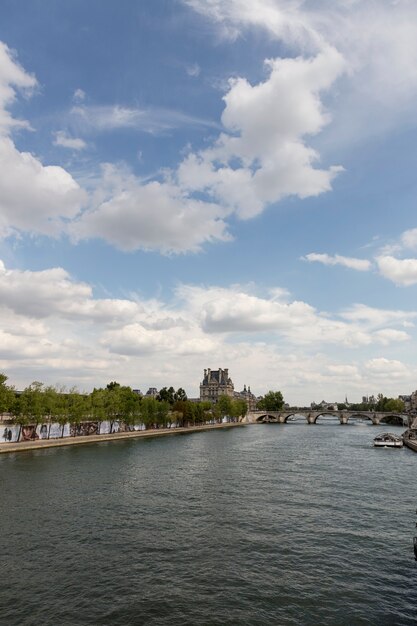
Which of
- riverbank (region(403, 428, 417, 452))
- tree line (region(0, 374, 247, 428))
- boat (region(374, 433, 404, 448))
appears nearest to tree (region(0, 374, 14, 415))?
tree line (region(0, 374, 247, 428))

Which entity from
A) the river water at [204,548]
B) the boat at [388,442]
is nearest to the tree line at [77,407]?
the river water at [204,548]

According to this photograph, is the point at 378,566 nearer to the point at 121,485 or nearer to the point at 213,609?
the point at 213,609

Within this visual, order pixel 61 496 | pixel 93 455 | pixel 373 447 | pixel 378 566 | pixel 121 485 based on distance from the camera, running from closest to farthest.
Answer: pixel 378 566, pixel 61 496, pixel 121 485, pixel 93 455, pixel 373 447

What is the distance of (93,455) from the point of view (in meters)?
93.6

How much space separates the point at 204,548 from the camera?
36312mm

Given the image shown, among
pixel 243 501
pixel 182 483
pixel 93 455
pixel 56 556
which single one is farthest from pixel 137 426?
pixel 56 556

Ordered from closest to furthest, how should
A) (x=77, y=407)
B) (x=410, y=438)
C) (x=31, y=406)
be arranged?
(x=31, y=406), (x=77, y=407), (x=410, y=438)

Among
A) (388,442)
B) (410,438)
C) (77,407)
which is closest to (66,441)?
(77,407)

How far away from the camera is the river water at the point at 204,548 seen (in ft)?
84.5

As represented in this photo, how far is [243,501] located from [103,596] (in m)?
28.0

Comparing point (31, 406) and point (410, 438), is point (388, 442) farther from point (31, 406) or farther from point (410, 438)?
point (31, 406)

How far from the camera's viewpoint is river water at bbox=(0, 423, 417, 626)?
2577 cm

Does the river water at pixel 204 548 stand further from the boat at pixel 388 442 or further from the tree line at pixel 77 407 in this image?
the boat at pixel 388 442

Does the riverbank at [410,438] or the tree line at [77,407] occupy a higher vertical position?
the tree line at [77,407]
